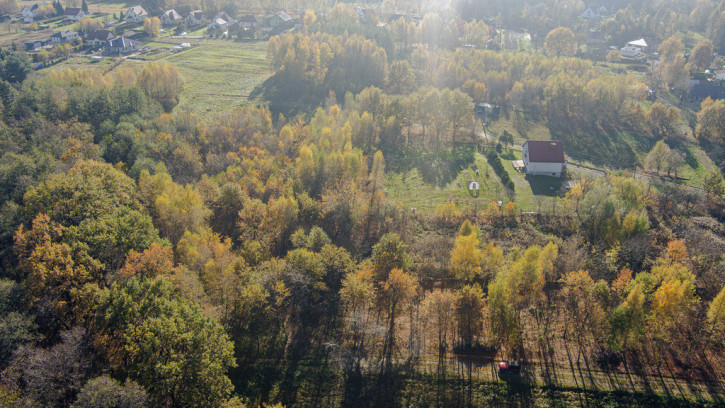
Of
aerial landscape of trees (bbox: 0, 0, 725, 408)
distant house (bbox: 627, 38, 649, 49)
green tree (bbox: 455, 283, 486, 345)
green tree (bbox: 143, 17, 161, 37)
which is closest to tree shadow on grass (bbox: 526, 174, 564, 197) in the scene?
aerial landscape of trees (bbox: 0, 0, 725, 408)

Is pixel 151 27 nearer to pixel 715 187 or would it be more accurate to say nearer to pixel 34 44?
pixel 34 44

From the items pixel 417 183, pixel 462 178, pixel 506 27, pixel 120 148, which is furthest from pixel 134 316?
pixel 506 27

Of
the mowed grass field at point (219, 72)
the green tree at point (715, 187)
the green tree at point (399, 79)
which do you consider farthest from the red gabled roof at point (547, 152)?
the mowed grass field at point (219, 72)

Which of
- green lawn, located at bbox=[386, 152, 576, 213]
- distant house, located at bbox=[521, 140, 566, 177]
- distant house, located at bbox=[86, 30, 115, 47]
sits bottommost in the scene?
green lawn, located at bbox=[386, 152, 576, 213]

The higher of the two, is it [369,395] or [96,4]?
[96,4]

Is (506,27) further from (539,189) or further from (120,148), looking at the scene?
(120,148)

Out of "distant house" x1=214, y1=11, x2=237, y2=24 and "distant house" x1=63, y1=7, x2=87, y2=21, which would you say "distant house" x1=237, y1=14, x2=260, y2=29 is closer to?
"distant house" x1=214, y1=11, x2=237, y2=24

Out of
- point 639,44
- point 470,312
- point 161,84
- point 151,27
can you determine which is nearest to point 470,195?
point 470,312
